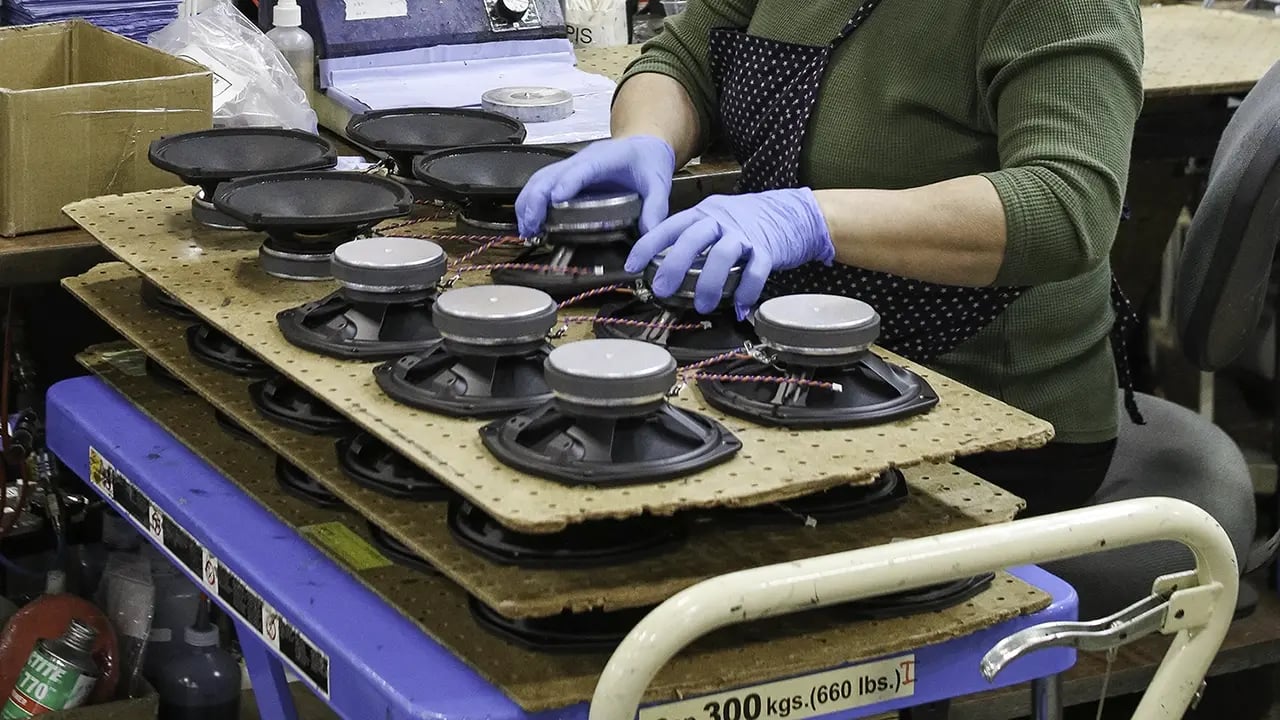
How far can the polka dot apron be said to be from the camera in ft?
5.97

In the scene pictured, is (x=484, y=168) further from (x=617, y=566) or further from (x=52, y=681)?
(x=52, y=681)

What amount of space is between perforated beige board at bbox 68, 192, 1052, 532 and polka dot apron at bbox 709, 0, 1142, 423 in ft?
1.21

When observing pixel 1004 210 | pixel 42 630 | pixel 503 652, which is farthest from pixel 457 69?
pixel 503 652

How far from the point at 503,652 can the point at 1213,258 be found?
3.62 feet

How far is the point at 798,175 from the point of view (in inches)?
75.7

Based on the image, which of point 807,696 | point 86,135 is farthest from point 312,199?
point 807,696

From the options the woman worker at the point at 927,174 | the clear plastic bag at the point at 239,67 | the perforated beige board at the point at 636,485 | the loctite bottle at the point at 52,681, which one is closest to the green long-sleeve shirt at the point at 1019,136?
the woman worker at the point at 927,174

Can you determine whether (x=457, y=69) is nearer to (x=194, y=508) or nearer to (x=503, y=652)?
(x=194, y=508)

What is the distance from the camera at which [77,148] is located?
200 centimetres

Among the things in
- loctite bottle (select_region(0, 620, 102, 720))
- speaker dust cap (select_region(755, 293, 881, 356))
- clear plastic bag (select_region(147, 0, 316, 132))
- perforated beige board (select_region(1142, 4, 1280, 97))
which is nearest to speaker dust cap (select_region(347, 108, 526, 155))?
clear plastic bag (select_region(147, 0, 316, 132))

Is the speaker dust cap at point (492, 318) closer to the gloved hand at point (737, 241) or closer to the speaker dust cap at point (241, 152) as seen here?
the gloved hand at point (737, 241)

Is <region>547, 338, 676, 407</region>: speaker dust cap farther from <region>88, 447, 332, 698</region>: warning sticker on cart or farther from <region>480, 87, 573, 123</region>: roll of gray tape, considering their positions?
<region>480, 87, 573, 123</region>: roll of gray tape

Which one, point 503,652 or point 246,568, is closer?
point 503,652

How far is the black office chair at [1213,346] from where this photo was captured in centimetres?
187
